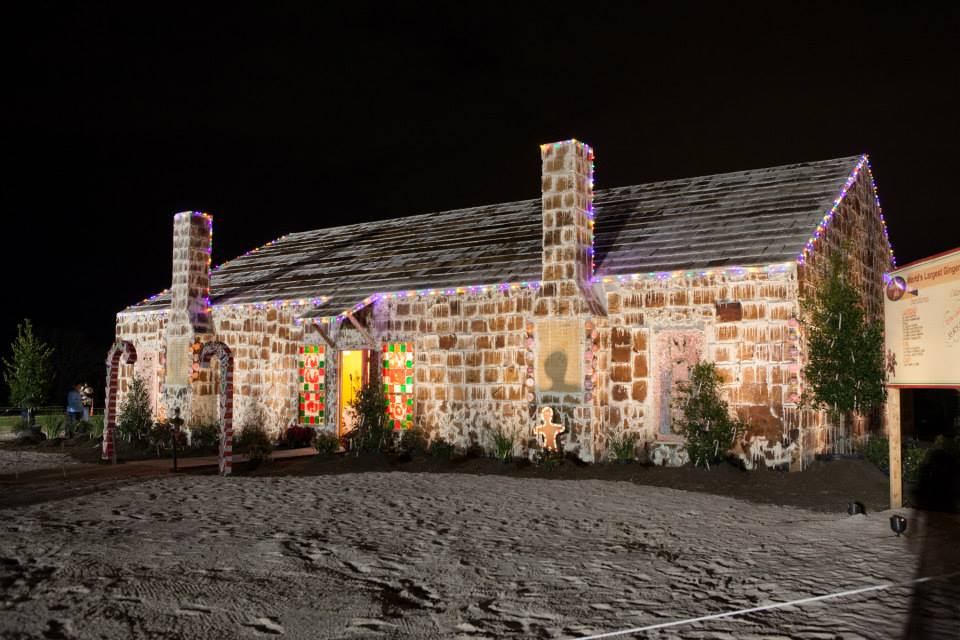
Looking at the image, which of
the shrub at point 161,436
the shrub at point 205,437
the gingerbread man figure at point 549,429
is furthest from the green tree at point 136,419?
the gingerbread man figure at point 549,429

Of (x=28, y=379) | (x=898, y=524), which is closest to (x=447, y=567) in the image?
(x=898, y=524)

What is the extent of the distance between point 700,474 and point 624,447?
166 centimetres

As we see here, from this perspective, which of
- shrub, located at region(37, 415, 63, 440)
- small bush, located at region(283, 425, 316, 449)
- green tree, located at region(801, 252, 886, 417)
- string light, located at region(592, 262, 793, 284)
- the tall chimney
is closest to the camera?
string light, located at region(592, 262, 793, 284)

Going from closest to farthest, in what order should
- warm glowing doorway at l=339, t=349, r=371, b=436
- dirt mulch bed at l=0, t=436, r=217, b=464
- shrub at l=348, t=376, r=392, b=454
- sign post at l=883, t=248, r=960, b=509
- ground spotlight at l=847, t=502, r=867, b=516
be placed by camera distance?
sign post at l=883, t=248, r=960, b=509 < ground spotlight at l=847, t=502, r=867, b=516 < shrub at l=348, t=376, r=392, b=454 < dirt mulch bed at l=0, t=436, r=217, b=464 < warm glowing doorway at l=339, t=349, r=371, b=436

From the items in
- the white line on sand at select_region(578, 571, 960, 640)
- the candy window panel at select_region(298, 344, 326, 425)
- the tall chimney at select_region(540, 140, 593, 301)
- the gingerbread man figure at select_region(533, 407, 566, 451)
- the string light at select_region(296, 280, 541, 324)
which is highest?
the tall chimney at select_region(540, 140, 593, 301)

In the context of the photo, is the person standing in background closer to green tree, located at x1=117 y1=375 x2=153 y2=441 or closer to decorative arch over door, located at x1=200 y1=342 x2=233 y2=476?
green tree, located at x1=117 y1=375 x2=153 y2=441

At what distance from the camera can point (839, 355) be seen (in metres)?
14.1

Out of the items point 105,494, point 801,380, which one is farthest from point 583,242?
point 105,494

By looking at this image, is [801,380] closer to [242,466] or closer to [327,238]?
[242,466]

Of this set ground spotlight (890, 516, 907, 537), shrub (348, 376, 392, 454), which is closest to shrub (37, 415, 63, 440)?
shrub (348, 376, 392, 454)

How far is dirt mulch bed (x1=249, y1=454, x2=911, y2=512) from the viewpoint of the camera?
37.8 feet

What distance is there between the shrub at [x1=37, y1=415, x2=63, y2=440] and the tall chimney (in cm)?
1419

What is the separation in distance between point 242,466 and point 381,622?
11014 mm

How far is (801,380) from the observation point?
13.8 meters
